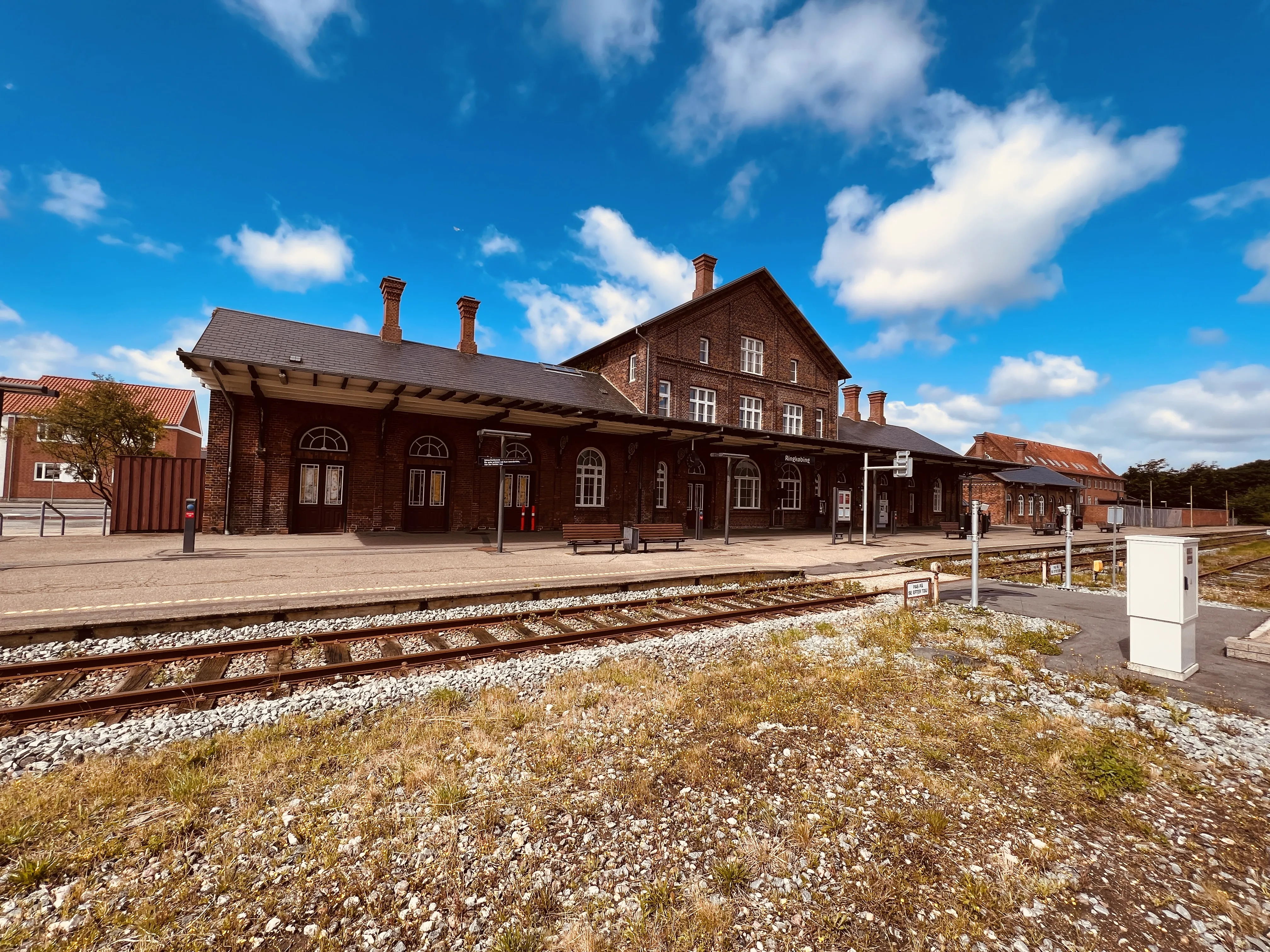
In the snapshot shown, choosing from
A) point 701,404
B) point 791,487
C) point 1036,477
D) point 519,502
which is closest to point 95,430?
point 519,502

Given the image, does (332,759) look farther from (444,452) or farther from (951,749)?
(444,452)

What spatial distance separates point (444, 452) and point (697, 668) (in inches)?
580

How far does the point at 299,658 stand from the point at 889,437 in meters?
33.7

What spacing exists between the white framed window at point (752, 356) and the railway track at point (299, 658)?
1933cm

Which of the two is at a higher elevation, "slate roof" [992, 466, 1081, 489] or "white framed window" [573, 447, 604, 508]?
"slate roof" [992, 466, 1081, 489]

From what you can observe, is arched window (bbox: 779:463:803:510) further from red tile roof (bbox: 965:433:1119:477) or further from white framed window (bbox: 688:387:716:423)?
red tile roof (bbox: 965:433:1119:477)

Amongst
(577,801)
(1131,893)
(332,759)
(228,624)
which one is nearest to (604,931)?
(577,801)

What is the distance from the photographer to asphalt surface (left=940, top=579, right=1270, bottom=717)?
5.38 m

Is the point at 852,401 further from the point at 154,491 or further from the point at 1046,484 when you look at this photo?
the point at 154,491

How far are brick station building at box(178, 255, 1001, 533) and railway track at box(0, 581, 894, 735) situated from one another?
8395mm

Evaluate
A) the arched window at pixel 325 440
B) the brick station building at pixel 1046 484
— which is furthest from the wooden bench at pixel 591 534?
the brick station building at pixel 1046 484

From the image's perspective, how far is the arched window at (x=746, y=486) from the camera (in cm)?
2467

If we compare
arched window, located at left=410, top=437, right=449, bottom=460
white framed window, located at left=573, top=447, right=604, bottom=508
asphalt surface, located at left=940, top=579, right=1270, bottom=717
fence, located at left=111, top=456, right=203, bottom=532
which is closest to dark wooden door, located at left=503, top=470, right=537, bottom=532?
white framed window, located at left=573, top=447, right=604, bottom=508

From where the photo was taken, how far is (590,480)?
21.1 m
